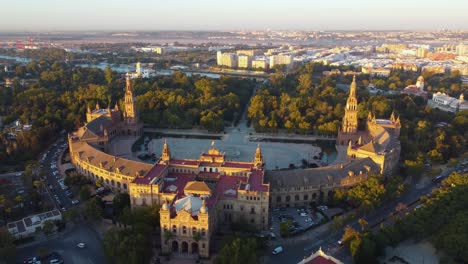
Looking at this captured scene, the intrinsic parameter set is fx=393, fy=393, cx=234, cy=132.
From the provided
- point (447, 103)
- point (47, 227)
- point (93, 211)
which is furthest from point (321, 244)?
point (447, 103)

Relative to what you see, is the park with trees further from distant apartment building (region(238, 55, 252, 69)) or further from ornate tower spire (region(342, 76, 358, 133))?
distant apartment building (region(238, 55, 252, 69))

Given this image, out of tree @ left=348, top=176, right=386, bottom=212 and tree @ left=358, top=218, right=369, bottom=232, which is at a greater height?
tree @ left=348, top=176, right=386, bottom=212

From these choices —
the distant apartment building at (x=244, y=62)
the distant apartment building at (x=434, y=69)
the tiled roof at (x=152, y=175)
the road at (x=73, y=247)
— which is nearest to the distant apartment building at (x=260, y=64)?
the distant apartment building at (x=244, y=62)

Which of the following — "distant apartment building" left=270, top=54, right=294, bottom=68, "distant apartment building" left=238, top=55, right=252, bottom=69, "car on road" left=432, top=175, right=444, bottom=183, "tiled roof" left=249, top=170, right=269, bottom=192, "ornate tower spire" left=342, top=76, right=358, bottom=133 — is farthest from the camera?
"distant apartment building" left=238, top=55, right=252, bottom=69

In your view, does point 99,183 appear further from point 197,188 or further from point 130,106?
point 130,106

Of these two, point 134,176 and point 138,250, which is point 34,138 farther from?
point 138,250

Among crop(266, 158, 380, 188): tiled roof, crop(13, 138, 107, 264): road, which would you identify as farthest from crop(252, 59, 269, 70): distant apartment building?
crop(13, 138, 107, 264): road

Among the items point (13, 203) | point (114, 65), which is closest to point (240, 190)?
point (13, 203)

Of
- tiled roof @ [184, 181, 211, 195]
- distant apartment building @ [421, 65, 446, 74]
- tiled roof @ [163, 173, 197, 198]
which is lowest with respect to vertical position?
tiled roof @ [163, 173, 197, 198]
